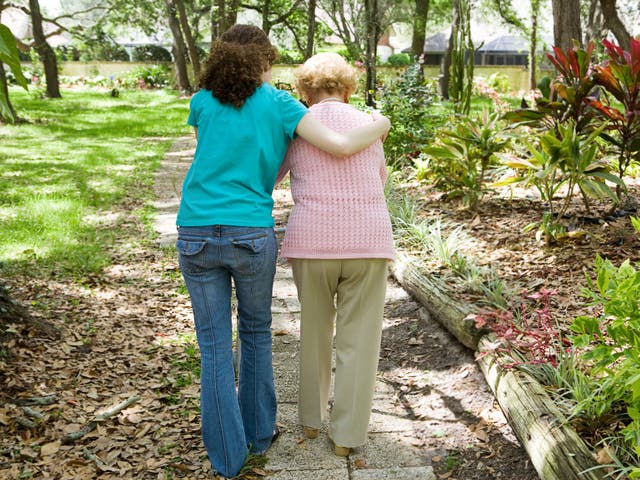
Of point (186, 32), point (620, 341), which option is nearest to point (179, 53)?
point (186, 32)

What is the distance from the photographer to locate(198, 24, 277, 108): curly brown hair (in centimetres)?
255

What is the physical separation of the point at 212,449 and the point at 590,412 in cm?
148

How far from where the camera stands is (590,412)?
2.62 m

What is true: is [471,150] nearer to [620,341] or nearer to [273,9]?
[620,341]

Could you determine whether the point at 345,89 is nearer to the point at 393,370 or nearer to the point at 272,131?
the point at 272,131

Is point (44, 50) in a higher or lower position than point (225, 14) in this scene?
lower

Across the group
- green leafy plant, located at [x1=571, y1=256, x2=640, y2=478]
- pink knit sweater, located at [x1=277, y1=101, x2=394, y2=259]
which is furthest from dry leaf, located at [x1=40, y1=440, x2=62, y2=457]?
green leafy plant, located at [x1=571, y1=256, x2=640, y2=478]

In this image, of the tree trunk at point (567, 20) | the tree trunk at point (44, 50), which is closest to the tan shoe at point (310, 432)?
the tree trunk at point (567, 20)

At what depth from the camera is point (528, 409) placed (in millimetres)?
2830

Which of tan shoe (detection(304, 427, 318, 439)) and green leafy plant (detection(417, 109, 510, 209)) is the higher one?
green leafy plant (detection(417, 109, 510, 209))

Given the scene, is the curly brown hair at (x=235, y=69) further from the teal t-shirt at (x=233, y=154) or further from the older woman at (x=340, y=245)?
the older woman at (x=340, y=245)

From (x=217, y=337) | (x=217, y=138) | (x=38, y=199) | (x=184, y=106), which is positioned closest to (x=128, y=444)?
A: (x=217, y=337)

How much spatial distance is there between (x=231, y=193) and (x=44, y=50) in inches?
849

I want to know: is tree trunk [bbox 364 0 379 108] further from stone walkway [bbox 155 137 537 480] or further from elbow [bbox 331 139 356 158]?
elbow [bbox 331 139 356 158]
